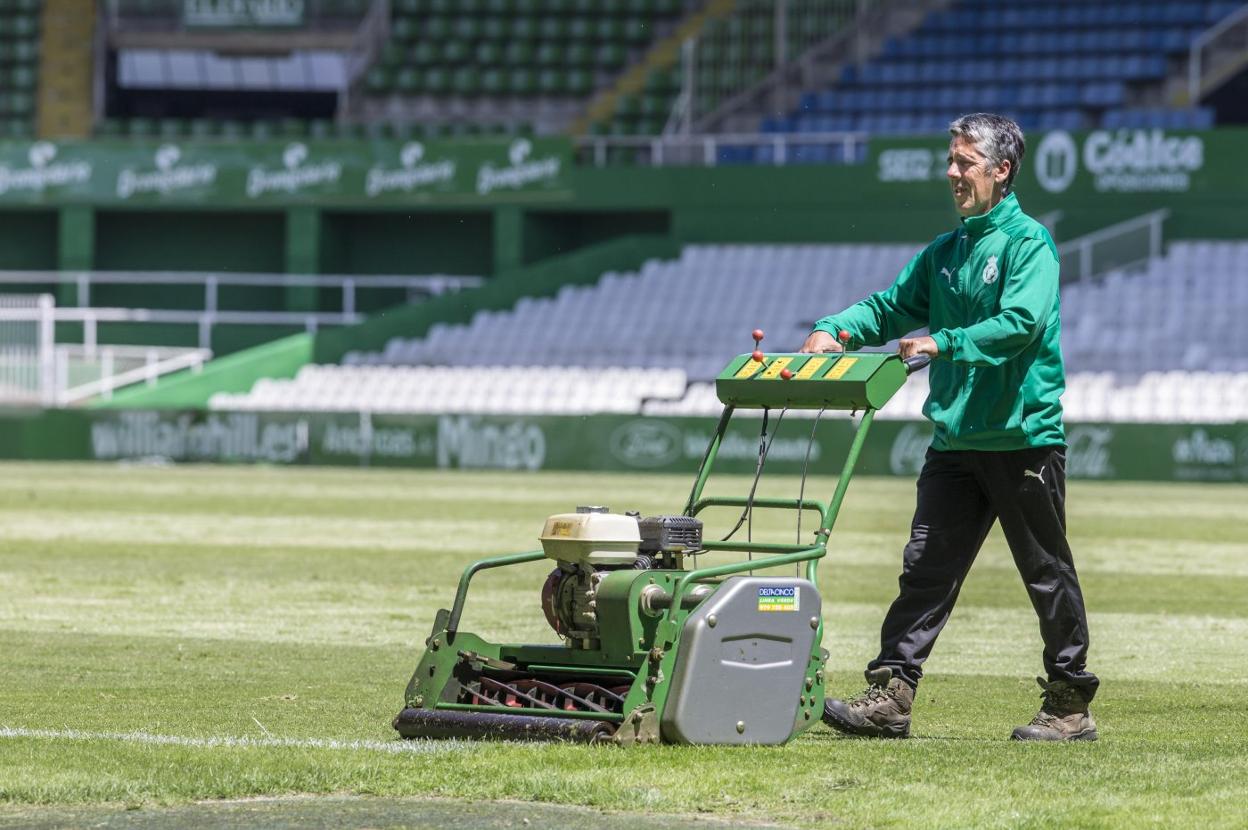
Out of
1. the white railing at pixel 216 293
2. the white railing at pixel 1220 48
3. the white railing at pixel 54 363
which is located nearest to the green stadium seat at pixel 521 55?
the white railing at pixel 216 293

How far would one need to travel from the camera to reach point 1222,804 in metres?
6.05

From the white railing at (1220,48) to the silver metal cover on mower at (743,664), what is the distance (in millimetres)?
33041

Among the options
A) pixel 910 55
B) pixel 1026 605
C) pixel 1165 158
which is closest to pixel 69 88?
pixel 910 55

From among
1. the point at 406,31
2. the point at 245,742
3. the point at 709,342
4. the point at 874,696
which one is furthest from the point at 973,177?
the point at 406,31

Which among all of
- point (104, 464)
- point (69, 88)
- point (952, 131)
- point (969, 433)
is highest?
point (69, 88)

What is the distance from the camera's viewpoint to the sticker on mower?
267 inches

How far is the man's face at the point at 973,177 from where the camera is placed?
23.8 ft

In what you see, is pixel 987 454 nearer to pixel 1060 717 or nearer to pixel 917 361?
pixel 917 361

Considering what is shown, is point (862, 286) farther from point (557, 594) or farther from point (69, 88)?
point (557, 594)

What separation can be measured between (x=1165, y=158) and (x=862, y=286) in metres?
6.02

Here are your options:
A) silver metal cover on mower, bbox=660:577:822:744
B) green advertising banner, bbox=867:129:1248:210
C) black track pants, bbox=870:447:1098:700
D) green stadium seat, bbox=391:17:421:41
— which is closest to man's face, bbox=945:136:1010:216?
black track pants, bbox=870:447:1098:700

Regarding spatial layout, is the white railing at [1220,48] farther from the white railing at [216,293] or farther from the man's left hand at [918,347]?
the man's left hand at [918,347]

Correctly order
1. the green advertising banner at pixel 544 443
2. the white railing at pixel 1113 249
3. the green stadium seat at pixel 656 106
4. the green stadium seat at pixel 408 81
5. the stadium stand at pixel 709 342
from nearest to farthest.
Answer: the green advertising banner at pixel 544 443 < the stadium stand at pixel 709 342 < the white railing at pixel 1113 249 < the green stadium seat at pixel 656 106 < the green stadium seat at pixel 408 81

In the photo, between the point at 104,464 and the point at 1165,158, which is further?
the point at 1165,158
